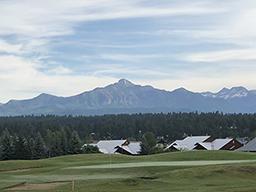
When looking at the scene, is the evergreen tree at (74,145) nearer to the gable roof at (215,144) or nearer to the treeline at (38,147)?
the treeline at (38,147)

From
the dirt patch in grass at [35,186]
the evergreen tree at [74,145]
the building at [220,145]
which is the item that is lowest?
the dirt patch in grass at [35,186]

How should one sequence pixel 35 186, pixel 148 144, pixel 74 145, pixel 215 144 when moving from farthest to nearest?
pixel 215 144
pixel 148 144
pixel 74 145
pixel 35 186

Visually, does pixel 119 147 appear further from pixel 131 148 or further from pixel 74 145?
pixel 74 145

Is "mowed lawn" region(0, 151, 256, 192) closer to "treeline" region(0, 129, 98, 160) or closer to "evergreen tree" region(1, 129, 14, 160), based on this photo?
"evergreen tree" region(1, 129, 14, 160)

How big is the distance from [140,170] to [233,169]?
335 inches

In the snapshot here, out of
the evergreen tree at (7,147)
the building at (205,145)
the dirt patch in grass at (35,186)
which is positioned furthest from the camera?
the building at (205,145)

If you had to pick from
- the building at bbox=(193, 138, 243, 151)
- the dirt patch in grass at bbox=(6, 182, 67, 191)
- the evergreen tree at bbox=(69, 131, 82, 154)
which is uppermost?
the evergreen tree at bbox=(69, 131, 82, 154)

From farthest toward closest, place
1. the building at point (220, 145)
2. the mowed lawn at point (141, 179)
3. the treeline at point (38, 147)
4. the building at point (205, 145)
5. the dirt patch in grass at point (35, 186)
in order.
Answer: the building at point (220, 145), the building at point (205, 145), the treeline at point (38, 147), the dirt patch in grass at point (35, 186), the mowed lawn at point (141, 179)

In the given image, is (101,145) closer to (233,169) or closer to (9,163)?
(9,163)

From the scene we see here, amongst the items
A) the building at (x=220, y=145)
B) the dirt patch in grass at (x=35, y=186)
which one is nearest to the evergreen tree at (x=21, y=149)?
the building at (x=220, y=145)

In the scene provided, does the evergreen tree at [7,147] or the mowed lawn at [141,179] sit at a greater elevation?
the evergreen tree at [7,147]

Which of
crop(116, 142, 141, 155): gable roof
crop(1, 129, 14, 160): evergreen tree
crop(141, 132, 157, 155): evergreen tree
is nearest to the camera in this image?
crop(1, 129, 14, 160): evergreen tree

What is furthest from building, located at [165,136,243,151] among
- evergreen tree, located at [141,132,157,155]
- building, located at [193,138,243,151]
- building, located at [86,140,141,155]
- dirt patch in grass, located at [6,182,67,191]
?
dirt patch in grass, located at [6,182,67,191]

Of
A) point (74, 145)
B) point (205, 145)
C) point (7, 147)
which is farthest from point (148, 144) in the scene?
point (7, 147)
